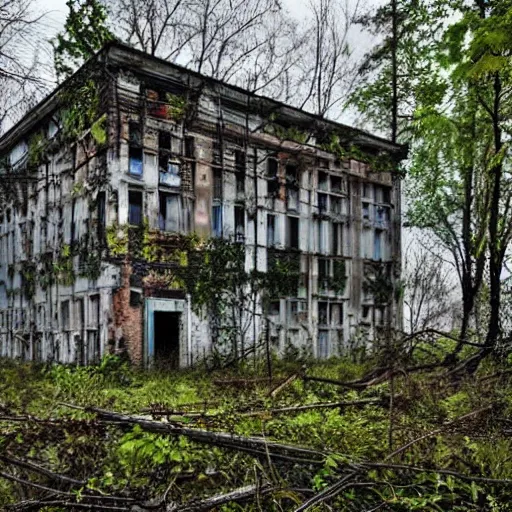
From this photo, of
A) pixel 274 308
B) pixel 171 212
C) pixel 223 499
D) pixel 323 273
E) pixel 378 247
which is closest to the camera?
pixel 223 499

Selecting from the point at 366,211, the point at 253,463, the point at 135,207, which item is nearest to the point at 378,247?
the point at 366,211

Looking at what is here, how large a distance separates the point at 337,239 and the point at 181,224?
5.51m

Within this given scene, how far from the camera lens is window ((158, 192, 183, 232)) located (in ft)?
39.6

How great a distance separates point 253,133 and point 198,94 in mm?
1913

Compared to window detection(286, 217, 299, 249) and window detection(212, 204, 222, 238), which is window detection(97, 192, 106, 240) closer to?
window detection(212, 204, 222, 238)

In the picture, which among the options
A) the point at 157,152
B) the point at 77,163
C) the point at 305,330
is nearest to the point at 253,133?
the point at 157,152

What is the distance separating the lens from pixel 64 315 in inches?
503

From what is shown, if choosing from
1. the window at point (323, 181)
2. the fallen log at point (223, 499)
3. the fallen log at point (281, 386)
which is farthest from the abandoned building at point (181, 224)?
the fallen log at point (223, 499)

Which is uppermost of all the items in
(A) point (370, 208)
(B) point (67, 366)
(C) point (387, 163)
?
(C) point (387, 163)

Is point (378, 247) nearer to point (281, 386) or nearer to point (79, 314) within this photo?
point (79, 314)

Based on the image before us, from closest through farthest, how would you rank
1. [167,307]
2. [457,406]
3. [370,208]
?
1. [457,406]
2. [167,307]
3. [370,208]

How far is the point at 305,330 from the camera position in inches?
569

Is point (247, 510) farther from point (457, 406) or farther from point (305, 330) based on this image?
point (305, 330)

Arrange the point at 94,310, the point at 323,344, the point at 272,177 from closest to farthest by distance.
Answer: the point at 94,310
the point at 272,177
the point at 323,344
